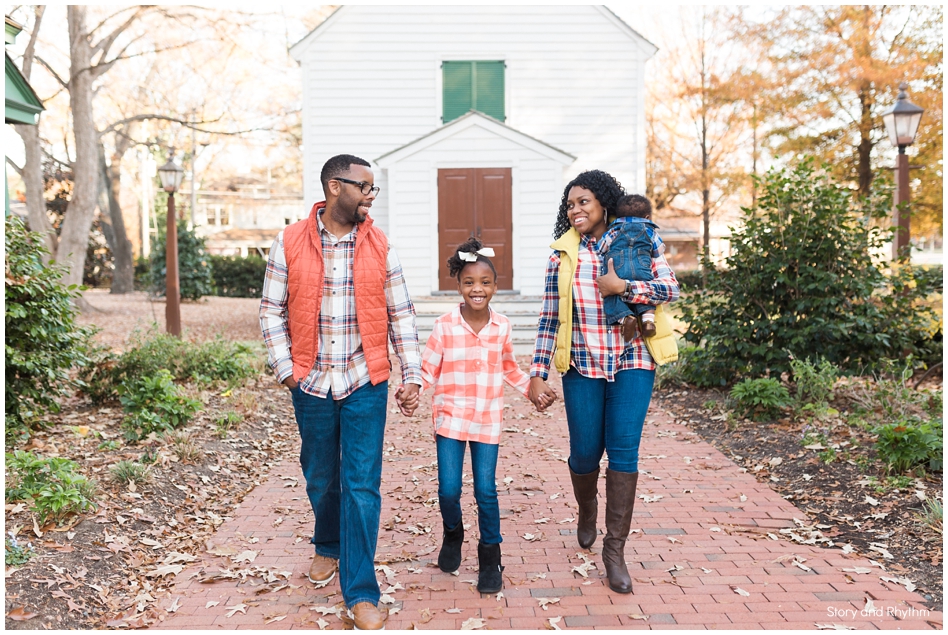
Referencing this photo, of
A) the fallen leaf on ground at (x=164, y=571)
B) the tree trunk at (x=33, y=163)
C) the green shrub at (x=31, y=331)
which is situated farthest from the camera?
the tree trunk at (x=33, y=163)

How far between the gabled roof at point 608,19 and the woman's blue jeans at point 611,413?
1249 centimetres

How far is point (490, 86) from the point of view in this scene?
15211mm

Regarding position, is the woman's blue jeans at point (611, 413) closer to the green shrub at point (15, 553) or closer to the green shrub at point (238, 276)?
the green shrub at point (15, 553)

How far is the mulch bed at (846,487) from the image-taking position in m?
4.20

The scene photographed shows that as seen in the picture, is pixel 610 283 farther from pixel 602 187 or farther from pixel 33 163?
pixel 33 163

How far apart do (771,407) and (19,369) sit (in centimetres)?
647

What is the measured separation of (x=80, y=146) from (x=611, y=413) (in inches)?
708

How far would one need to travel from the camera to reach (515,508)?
17.3 ft

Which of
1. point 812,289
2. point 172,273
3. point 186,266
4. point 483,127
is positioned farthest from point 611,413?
point 186,266

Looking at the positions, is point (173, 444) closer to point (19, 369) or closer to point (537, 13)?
point (19, 369)

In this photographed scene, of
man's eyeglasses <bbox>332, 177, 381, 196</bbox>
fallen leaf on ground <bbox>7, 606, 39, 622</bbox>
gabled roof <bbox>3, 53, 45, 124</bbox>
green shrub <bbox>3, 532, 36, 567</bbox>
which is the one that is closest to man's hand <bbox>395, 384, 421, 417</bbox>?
man's eyeglasses <bbox>332, 177, 381, 196</bbox>

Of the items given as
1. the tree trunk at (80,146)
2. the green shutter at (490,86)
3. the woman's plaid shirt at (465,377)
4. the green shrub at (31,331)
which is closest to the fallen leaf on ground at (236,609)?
the woman's plaid shirt at (465,377)

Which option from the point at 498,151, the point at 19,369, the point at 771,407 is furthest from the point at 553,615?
the point at 498,151

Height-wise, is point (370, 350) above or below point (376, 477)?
above
